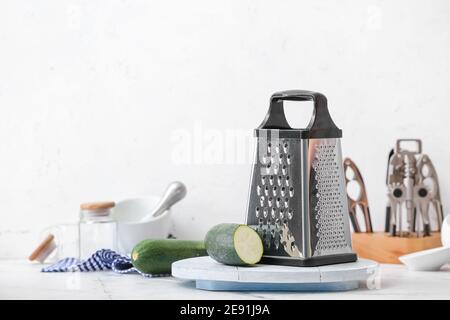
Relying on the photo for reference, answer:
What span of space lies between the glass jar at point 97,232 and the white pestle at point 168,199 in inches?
3.3

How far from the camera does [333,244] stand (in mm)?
1544

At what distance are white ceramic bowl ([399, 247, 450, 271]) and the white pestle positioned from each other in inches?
19.2

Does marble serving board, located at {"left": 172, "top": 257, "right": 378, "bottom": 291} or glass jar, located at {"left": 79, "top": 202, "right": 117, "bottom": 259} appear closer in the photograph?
Result: marble serving board, located at {"left": 172, "top": 257, "right": 378, "bottom": 291}

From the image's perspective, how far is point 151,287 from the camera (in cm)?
154

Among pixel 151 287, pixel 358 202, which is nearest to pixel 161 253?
pixel 151 287

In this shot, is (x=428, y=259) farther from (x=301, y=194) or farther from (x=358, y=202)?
(x=301, y=194)

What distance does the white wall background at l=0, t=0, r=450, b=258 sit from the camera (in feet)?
6.68

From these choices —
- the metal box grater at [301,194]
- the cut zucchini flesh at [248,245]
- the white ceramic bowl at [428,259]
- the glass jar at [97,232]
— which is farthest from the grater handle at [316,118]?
the glass jar at [97,232]

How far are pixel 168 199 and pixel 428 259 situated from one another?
0.55 meters

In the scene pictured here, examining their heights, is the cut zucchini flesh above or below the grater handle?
below

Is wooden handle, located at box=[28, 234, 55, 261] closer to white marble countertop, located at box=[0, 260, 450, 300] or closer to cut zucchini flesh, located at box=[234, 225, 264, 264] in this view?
white marble countertop, located at box=[0, 260, 450, 300]

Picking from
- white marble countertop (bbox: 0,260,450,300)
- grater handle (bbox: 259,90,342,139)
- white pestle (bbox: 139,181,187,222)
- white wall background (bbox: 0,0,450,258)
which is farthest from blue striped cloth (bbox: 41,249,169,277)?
grater handle (bbox: 259,90,342,139)

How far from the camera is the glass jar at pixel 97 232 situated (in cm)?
185
